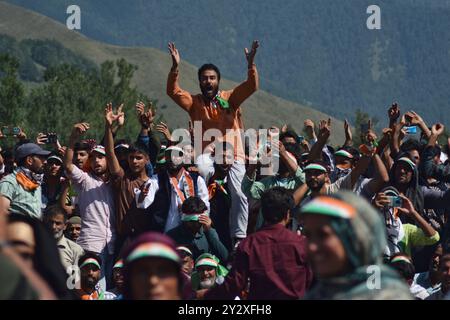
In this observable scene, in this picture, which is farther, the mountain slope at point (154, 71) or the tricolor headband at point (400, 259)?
the mountain slope at point (154, 71)

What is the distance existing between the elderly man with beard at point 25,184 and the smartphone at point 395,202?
3066 millimetres

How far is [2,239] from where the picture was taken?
4406mm

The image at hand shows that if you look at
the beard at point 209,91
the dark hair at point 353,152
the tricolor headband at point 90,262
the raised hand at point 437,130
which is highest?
the beard at point 209,91

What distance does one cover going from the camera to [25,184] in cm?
1059

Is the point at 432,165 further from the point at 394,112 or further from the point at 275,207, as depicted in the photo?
the point at 275,207

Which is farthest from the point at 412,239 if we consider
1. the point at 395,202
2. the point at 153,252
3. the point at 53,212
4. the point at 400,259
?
the point at 153,252

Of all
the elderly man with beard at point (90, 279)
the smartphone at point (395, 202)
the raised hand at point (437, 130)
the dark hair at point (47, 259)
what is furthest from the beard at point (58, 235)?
the dark hair at point (47, 259)

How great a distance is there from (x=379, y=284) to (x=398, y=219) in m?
5.22

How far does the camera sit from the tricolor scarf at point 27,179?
10.6m

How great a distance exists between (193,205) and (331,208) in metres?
5.11

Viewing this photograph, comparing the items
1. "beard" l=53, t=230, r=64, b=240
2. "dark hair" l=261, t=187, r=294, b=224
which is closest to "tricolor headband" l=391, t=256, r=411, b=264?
"dark hair" l=261, t=187, r=294, b=224

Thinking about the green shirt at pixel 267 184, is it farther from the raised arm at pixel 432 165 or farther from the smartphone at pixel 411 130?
the smartphone at pixel 411 130
